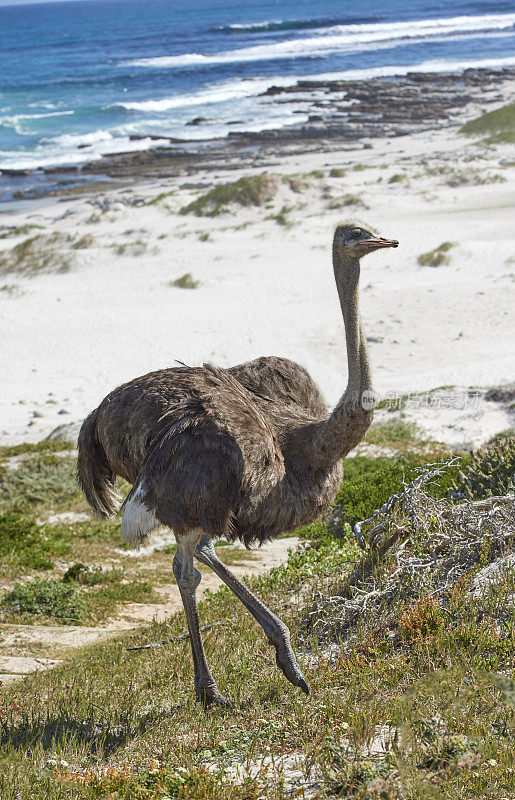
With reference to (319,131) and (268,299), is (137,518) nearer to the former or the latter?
(268,299)

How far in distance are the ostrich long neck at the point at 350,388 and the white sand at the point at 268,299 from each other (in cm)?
620

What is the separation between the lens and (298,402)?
5.48 metres

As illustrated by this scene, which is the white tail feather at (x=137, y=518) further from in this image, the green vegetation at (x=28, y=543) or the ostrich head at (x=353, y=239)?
the green vegetation at (x=28, y=543)

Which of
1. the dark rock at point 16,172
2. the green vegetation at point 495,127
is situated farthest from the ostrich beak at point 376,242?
the dark rock at point 16,172

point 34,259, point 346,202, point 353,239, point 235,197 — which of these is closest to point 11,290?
point 34,259

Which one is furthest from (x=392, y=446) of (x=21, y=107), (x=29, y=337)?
(x=21, y=107)

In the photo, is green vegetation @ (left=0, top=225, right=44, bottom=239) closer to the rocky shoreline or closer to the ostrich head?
the rocky shoreline

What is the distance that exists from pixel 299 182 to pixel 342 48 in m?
58.5

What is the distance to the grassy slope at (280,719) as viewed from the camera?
11.4 ft

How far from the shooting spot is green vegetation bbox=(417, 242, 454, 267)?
18.5 metres

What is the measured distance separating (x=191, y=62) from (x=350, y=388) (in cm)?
7367

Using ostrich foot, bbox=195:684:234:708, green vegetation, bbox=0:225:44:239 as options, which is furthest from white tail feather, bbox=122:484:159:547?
green vegetation, bbox=0:225:44:239

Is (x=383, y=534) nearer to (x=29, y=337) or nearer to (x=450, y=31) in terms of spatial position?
(x=29, y=337)

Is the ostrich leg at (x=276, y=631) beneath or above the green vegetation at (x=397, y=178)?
above
